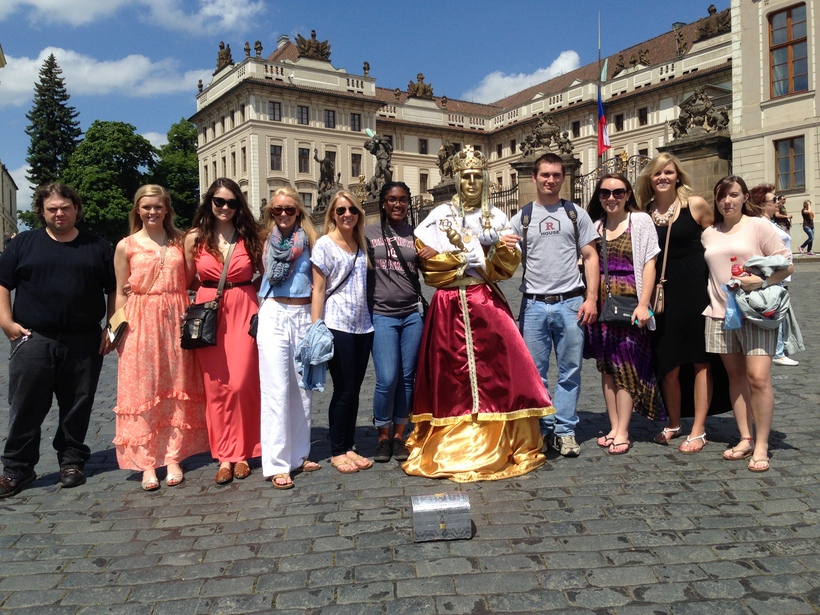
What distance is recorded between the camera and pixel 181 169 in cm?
6662

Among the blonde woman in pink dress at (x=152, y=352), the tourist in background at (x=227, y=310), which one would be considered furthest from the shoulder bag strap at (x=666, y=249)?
the blonde woman in pink dress at (x=152, y=352)

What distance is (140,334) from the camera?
5102 millimetres

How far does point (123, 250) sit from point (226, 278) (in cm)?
73

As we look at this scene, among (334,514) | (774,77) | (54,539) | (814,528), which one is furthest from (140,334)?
(774,77)

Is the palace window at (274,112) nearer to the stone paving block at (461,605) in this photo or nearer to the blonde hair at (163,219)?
the blonde hair at (163,219)

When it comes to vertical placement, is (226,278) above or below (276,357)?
above

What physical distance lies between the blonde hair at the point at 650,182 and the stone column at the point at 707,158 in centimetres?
1240

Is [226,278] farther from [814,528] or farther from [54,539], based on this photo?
[814,528]

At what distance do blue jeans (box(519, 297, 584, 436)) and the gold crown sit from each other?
1064mm

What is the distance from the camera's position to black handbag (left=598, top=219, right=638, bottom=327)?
5.36 metres

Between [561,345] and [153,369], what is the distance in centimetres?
298

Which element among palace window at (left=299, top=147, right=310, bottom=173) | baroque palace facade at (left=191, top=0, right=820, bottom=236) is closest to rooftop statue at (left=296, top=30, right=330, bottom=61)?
baroque palace facade at (left=191, top=0, right=820, bottom=236)

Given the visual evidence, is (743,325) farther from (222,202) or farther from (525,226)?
(222,202)

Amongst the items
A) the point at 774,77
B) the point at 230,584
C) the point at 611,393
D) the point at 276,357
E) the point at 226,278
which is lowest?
the point at 230,584
